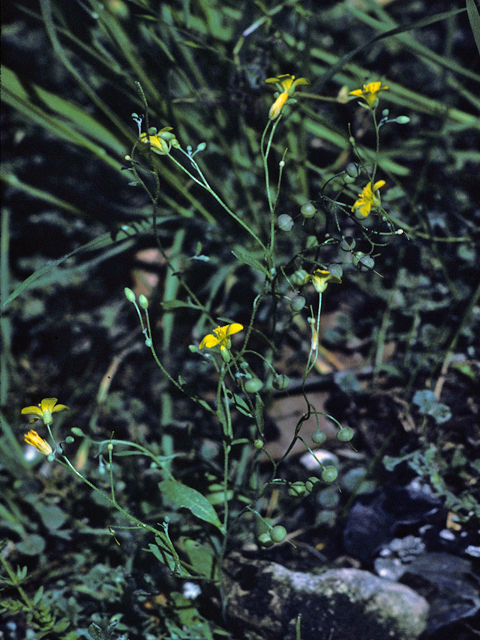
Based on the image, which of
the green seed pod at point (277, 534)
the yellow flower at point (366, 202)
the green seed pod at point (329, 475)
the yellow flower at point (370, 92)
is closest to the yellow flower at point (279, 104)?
the yellow flower at point (370, 92)

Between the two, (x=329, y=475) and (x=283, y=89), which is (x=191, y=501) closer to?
(x=329, y=475)

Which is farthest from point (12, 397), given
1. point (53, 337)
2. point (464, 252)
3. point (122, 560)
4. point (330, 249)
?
point (464, 252)

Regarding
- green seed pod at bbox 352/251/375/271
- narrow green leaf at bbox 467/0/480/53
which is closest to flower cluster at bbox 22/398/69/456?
green seed pod at bbox 352/251/375/271

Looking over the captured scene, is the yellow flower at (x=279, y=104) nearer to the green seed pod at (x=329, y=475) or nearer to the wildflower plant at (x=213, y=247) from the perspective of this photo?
the wildflower plant at (x=213, y=247)

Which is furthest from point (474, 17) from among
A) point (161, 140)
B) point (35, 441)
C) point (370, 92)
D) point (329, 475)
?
point (35, 441)

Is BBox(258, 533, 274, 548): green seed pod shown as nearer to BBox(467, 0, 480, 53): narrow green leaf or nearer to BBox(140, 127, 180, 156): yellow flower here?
BBox(140, 127, 180, 156): yellow flower
